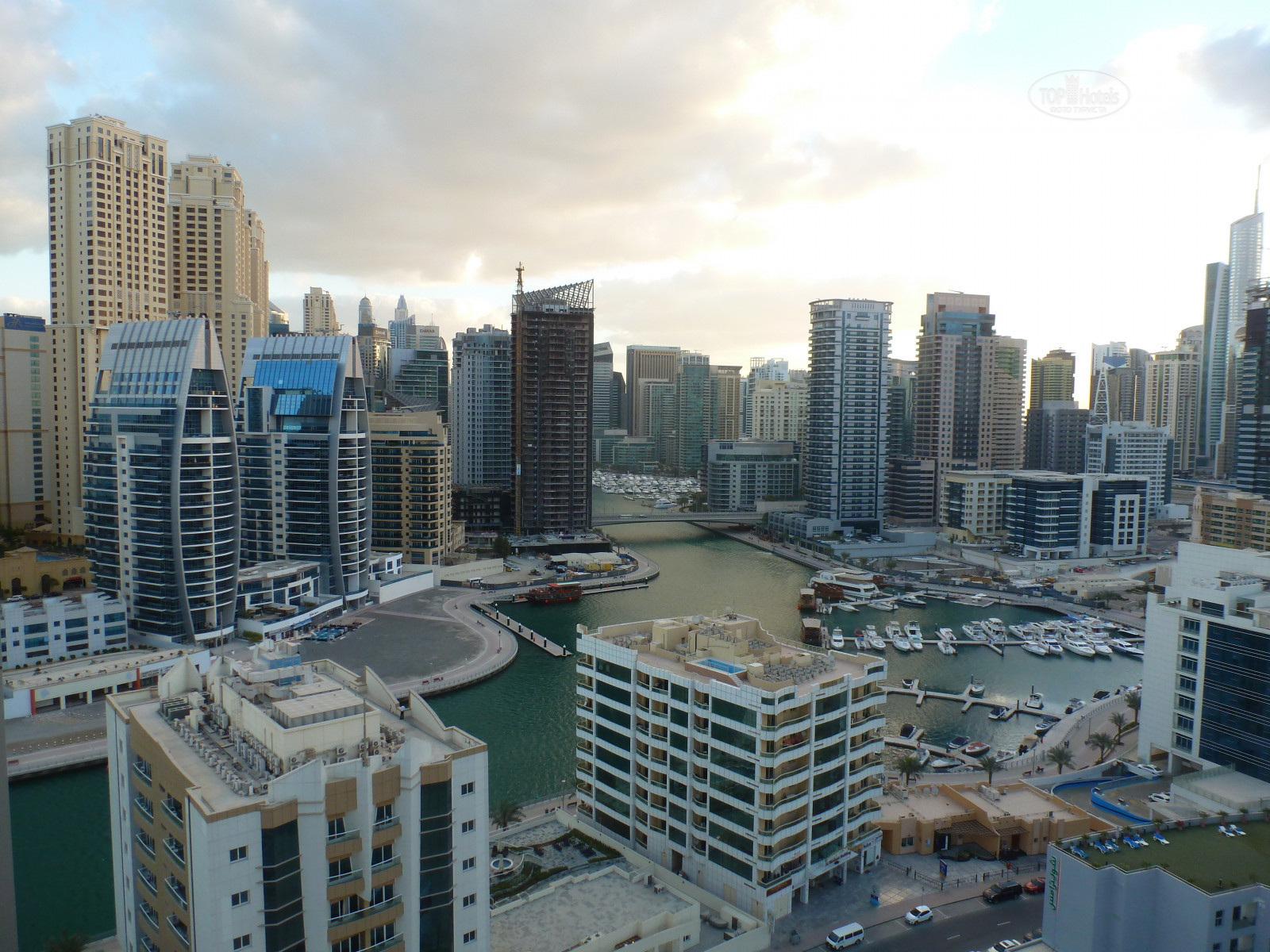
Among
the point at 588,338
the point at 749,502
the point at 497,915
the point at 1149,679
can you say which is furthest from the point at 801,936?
the point at 749,502

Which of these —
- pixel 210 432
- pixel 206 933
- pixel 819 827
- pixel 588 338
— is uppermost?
pixel 588 338

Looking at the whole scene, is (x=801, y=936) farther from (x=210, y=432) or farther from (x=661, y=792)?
(x=210, y=432)

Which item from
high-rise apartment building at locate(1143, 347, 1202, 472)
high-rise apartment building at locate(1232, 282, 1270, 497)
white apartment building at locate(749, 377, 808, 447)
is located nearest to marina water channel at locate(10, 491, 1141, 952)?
high-rise apartment building at locate(1232, 282, 1270, 497)

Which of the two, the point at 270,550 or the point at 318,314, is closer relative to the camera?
the point at 270,550

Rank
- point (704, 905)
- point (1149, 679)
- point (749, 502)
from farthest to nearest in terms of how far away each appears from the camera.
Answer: point (749, 502) → point (1149, 679) → point (704, 905)

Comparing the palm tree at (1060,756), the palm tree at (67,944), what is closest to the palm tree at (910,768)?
the palm tree at (1060,756)

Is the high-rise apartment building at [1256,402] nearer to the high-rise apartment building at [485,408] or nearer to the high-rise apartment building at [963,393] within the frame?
the high-rise apartment building at [963,393]

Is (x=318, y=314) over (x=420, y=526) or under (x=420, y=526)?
over
